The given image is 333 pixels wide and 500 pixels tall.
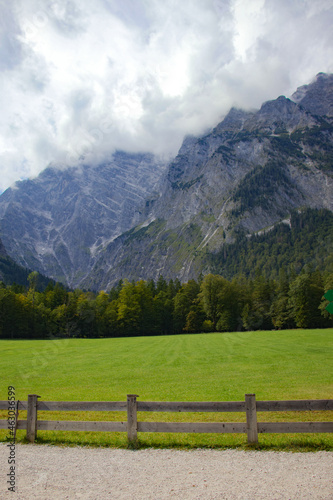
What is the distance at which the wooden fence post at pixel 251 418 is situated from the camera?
9594mm

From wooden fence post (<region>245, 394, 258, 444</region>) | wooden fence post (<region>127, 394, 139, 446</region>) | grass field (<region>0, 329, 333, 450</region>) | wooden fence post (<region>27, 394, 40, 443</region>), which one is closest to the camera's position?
wooden fence post (<region>245, 394, 258, 444</region>)

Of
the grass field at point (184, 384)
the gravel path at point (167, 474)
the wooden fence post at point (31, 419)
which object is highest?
the wooden fence post at point (31, 419)

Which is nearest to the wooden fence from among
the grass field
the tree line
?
the grass field

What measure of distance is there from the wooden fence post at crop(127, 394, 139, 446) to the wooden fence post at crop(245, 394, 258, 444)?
3.49 m

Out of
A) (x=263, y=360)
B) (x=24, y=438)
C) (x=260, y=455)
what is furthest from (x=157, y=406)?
(x=263, y=360)

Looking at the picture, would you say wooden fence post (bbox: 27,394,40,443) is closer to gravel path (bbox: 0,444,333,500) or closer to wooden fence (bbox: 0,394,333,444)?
wooden fence (bbox: 0,394,333,444)

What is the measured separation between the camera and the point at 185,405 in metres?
9.93

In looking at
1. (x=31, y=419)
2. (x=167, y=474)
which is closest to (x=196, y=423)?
(x=167, y=474)

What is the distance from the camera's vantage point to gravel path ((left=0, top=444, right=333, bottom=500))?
7.27 metres

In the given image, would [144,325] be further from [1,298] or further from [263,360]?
[263,360]

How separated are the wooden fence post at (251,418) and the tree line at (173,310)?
7932 centimetres

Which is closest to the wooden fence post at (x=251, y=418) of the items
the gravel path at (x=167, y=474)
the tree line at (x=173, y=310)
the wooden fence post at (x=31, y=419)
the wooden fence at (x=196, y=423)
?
the wooden fence at (x=196, y=423)

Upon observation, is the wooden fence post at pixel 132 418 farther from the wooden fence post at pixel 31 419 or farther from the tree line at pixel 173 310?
the tree line at pixel 173 310

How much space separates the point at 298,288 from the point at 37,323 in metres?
72.7
